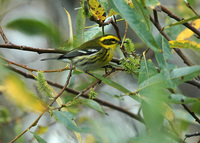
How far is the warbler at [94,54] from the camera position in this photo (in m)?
1.95

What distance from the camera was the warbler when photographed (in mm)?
1951

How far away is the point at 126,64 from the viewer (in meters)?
1.26

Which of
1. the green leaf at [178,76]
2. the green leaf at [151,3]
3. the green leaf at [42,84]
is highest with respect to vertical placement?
the green leaf at [151,3]

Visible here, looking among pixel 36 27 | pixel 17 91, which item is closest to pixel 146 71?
pixel 36 27

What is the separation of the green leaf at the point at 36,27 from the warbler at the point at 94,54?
101cm

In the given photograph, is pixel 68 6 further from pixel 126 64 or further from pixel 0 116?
pixel 126 64

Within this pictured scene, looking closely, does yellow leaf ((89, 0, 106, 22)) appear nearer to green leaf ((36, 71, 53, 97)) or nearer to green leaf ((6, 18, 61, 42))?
green leaf ((36, 71, 53, 97))

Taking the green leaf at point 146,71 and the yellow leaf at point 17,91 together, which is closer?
the yellow leaf at point 17,91

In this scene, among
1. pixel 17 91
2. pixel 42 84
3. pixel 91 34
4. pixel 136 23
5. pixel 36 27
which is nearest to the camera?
pixel 17 91

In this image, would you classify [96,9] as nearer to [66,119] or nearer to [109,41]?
[66,119]

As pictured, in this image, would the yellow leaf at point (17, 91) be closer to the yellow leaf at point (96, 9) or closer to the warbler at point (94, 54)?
the yellow leaf at point (96, 9)

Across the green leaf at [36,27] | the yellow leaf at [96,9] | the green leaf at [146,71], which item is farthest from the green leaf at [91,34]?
the green leaf at [36,27]

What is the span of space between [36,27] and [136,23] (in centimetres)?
32

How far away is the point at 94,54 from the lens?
2.20 m
